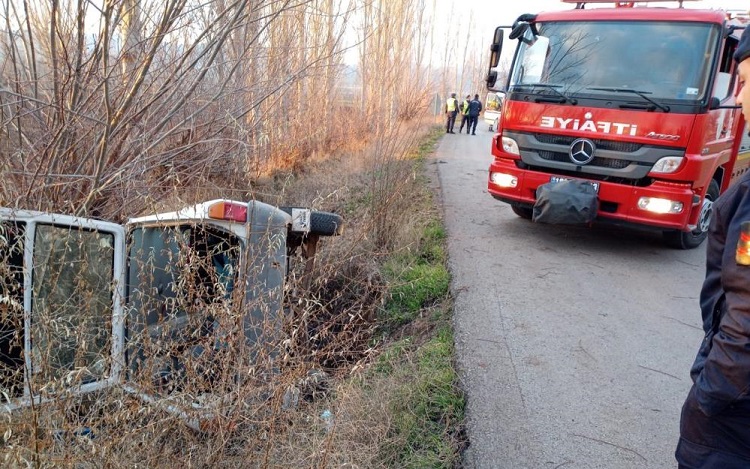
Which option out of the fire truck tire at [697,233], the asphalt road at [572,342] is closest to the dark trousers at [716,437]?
the asphalt road at [572,342]

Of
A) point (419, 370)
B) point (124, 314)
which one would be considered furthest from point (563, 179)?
point (124, 314)

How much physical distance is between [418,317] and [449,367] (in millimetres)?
1230

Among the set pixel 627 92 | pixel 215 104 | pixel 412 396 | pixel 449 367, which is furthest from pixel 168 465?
pixel 627 92

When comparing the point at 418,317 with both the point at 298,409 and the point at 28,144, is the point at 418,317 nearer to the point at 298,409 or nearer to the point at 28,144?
the point at 298,409

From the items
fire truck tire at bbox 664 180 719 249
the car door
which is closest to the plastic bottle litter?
the car door

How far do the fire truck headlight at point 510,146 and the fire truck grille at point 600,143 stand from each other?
0.93 feet

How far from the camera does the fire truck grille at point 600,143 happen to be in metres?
5.65

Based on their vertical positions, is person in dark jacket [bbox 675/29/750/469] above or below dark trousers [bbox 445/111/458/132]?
below

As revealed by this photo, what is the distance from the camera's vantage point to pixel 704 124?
540 centimetres

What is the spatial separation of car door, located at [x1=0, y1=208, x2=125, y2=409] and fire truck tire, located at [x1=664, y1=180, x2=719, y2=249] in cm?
625

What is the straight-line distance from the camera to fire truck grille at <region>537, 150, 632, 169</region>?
5.78 meters

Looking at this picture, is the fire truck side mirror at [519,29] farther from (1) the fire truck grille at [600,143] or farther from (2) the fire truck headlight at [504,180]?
(2) the fire truck headlight at [504,180]

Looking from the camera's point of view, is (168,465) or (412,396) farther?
(412,396)

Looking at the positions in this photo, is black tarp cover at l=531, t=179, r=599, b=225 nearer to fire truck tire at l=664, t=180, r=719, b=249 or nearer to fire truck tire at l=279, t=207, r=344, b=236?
fire truck tire at l=664, t=180, r=719, b=249
